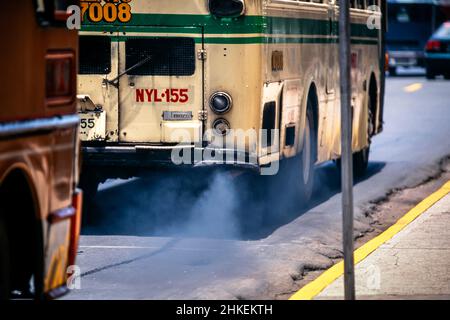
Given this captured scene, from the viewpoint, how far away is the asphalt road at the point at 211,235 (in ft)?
34.1

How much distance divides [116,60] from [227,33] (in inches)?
43.0

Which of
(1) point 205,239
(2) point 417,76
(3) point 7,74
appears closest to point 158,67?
(1) point 205,239

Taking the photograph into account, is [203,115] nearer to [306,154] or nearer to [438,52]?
[306,154]

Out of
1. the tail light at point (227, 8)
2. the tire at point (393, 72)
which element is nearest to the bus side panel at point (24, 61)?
the tail light at point (227, 8)

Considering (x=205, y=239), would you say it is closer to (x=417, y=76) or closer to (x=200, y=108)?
(x=200, y=108)

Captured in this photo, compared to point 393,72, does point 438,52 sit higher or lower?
higher

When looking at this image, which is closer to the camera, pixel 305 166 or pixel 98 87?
pixel 98 87

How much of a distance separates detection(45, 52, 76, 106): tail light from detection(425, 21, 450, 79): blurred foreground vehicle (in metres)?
31.7

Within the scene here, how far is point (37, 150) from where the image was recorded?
7.69 metres

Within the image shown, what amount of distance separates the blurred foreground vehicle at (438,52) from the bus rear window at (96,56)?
2711cm

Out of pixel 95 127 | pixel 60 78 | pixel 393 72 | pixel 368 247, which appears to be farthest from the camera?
pixel 393 72

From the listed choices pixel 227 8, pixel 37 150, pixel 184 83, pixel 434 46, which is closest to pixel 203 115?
pixel 184 83

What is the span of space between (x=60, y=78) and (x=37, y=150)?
0.59m
